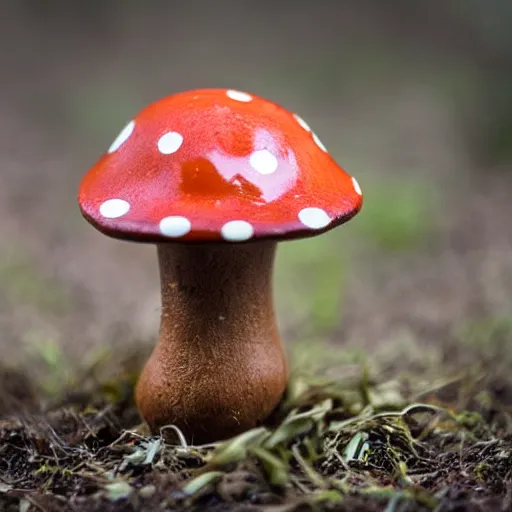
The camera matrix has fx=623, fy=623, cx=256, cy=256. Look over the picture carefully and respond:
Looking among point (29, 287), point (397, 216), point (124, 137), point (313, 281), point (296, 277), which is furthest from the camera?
point (397, 216)

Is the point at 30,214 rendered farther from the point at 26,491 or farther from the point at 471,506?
the point at 471,506

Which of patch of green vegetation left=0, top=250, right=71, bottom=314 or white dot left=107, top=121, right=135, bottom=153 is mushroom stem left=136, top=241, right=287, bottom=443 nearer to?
white dot left=107, top=121, right=135, bottom=153

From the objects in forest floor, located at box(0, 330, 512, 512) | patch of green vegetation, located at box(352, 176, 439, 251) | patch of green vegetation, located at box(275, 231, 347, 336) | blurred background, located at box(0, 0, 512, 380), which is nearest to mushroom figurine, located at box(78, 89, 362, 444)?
forest floor, located at box(0, 330, 512, 512)

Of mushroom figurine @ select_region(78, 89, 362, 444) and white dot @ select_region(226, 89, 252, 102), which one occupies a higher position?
white dot @ select_region(226, 89, 252, 102)

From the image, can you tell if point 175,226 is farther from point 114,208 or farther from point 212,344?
point 212,344

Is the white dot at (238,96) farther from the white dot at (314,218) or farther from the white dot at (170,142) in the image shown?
the white dot at (314,218)

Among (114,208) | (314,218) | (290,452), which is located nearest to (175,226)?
(114,208)
